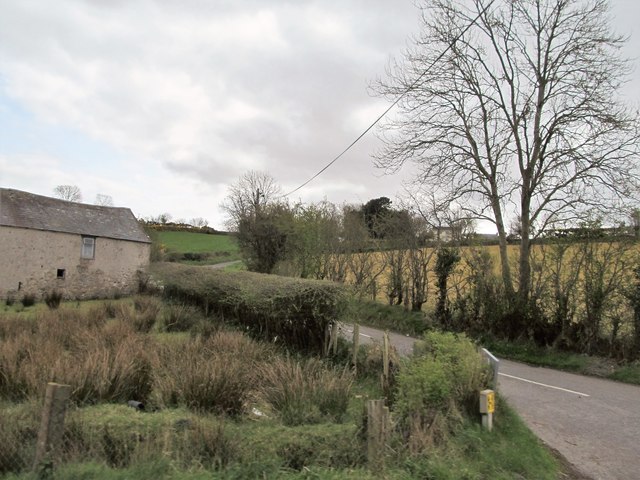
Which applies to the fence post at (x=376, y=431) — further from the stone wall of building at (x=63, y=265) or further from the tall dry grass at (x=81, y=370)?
the stone wall of building at (x=63, y=265)

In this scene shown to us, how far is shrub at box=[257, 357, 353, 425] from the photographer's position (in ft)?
19.9

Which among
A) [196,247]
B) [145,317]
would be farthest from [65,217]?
[196,247]

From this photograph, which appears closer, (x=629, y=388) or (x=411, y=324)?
(x=629, y=388)

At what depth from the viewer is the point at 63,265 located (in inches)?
1200

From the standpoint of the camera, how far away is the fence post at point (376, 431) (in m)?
4.73

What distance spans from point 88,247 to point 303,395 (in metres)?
30.5

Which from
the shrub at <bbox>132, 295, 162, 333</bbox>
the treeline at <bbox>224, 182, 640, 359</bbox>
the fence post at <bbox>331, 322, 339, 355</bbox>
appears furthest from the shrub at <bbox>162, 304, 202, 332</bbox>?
the fence post at <bbox>331, 322, 339, 355</bbox>

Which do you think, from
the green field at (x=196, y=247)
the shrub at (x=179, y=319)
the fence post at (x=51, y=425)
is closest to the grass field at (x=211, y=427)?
the fence post at (x=51, y=425)

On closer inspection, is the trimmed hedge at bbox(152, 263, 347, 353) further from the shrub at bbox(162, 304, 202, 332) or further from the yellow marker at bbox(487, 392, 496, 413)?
the yellow marker at bbox(487, 392, 496, 413)

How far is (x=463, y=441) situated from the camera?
546cm

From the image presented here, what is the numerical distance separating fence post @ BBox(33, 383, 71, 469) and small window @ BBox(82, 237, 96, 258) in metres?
30.8

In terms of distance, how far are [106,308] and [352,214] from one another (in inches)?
597

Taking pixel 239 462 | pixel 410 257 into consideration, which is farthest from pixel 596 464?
pixel 410 257

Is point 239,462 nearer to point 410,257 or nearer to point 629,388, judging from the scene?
point 629,388
